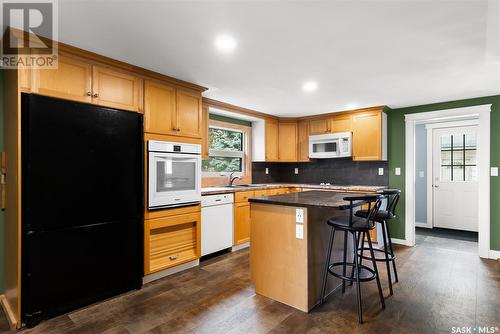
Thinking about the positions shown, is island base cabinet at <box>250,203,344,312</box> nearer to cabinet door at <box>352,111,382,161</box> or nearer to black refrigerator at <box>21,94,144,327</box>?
black refrigerator at <box>21,94,144,327</box>

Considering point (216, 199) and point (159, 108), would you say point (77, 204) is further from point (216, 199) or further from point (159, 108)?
point (216, 199)

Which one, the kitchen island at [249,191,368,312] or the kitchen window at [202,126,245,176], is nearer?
the kitchen island at [249,191,368,312]

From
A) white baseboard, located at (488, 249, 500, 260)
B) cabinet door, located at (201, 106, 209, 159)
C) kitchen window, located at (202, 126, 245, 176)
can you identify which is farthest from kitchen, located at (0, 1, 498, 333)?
kitchen window, located at (202, 126, 245, 176)

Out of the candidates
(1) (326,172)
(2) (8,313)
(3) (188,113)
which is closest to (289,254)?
(3) (188,113)

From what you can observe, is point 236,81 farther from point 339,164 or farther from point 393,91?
point 339,164

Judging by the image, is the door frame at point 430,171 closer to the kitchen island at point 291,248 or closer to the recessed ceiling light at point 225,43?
the kitchen island at point 291,248

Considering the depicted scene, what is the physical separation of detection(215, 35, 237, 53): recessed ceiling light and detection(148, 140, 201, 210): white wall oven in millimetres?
1205

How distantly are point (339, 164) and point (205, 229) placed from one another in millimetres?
2988

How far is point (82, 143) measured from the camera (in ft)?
7.49

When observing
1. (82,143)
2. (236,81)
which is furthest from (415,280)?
(82,143)

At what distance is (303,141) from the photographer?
5301mm

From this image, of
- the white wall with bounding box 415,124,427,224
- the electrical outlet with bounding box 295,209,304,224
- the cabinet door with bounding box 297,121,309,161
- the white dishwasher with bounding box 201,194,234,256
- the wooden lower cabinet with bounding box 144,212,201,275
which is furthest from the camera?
the white wall with bounding box 415,124,427,224

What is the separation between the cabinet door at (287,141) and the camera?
535cm

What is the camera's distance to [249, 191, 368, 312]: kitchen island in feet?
7.40
